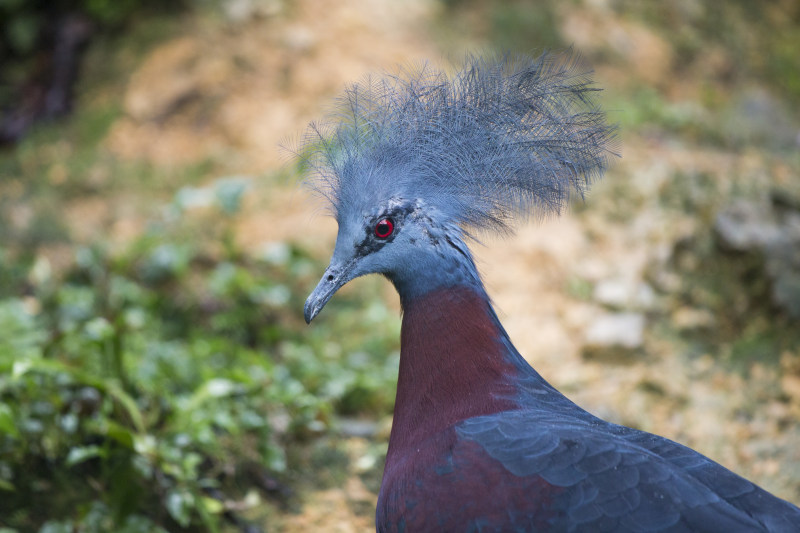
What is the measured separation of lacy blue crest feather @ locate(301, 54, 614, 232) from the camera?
261 cm

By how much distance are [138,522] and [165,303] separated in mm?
2234

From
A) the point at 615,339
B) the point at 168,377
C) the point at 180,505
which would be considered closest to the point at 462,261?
the point at 180,505

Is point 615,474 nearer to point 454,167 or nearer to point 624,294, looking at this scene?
point 454,167

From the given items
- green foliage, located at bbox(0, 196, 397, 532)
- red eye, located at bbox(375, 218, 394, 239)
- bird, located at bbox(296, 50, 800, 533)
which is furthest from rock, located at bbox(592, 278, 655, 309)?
red eye, located at bbox(375, 218, 394, 239)

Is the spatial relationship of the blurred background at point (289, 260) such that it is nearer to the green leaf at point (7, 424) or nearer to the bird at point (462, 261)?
the green leaf at point (7, 424)

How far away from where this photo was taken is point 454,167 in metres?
2.60

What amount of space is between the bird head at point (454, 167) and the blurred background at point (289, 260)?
18.7 inches

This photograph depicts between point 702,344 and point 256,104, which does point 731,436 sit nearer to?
point 702,344

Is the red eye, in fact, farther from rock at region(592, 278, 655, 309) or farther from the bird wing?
rock at region(592, 278, 655, 309)

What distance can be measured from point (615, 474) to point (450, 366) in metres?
0.64

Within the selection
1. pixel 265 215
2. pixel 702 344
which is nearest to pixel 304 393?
pixel 265 215

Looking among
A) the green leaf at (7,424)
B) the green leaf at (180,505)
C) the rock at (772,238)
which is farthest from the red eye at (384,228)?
the rock at (772,238)

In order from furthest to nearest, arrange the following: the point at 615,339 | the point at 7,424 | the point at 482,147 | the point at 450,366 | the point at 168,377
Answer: the point at 615,339, the point at 168,377, the point at 7,424, the point at 482,147, the point at 450,366

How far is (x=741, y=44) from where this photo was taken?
7.30 m
